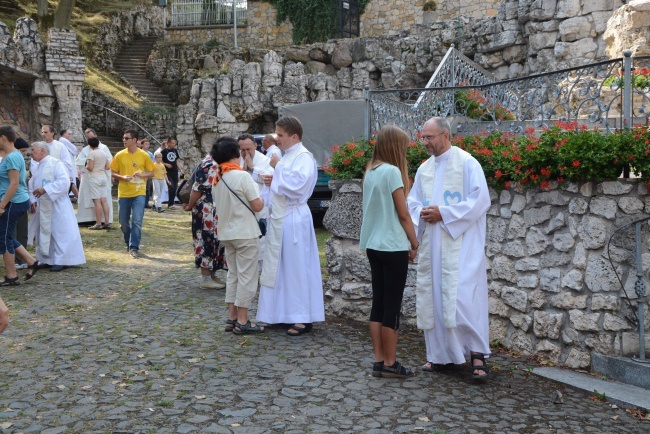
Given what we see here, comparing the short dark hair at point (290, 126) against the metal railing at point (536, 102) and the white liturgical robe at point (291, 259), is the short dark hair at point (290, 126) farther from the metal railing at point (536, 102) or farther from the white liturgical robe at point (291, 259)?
the metal railing at point (536, 102)

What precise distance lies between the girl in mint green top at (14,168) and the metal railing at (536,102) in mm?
4366

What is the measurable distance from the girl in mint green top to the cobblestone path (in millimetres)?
1761

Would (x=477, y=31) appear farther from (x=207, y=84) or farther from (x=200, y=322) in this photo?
(x=200, y=322)

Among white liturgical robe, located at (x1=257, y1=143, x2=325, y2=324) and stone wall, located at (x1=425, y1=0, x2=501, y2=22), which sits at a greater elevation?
stone wall, located at (x1=425, y1=0, x2=501, y2=22)

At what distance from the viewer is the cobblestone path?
15.5 feet

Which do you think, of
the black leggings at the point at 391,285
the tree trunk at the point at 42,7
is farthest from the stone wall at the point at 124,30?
the black leggings at the point at 391,285

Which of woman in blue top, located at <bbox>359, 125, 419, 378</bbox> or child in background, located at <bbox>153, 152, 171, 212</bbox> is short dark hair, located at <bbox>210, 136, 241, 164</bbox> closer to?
woman in blue top, located at <bbox>359, 125, 419, 378</bbox>

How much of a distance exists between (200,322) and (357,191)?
6.99 ft

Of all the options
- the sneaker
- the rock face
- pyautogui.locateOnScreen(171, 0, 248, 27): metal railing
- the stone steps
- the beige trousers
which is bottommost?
the sneaker

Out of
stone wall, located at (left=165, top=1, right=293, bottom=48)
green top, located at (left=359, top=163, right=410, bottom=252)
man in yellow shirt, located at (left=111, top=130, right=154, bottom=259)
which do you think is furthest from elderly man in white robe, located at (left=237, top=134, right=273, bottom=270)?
stone wall, located at (left=165, top=1, right=293, bottom=48)

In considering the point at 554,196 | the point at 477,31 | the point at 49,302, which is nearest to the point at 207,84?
the point at 477,31

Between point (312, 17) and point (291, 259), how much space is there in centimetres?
2984

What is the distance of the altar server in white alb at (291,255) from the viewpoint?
699 cm

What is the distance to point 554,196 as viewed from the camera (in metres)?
6.18
